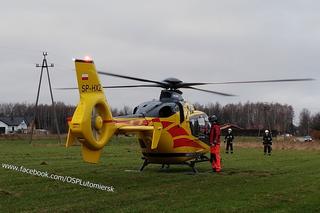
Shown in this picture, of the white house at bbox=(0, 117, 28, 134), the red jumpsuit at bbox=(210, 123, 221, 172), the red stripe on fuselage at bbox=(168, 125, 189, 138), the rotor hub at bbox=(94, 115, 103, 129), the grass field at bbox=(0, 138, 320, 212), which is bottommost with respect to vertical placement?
the white house at bbox=(0, 117, 28, 134)

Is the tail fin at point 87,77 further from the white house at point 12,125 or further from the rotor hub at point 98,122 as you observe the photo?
the white house at point 12,125

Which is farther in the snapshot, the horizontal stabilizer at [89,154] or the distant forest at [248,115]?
the distant forest at [248,115]

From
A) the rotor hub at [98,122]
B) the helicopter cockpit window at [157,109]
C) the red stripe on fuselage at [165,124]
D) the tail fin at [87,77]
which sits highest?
the tail fin at [87,77]

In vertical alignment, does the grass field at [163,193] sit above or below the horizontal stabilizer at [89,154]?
below

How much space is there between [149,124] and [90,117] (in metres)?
4.57

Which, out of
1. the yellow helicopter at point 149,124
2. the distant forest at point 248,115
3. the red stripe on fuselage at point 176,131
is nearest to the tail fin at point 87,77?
the yellow helicopter at point 149,124

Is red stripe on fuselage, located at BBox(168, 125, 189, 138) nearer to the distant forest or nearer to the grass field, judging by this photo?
the grass field

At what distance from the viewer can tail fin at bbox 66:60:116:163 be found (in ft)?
44.8

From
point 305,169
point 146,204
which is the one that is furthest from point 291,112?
point 146,204

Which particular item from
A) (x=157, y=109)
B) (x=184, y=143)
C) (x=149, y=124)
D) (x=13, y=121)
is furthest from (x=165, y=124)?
(x=13, y=121)

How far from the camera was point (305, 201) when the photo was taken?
506 inches

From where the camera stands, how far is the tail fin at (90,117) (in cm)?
1366

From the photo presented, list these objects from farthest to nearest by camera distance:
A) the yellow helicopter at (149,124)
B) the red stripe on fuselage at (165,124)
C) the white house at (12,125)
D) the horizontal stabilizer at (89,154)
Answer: the white house at (12,125) < the red stripe on fuselage at (165,124) < the horizontal stabilizer at (89,154) < the yellow helicopter at (149,124)

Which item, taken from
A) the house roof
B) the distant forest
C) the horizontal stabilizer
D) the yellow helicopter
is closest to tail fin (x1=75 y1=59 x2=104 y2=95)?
the yellow helicopter
